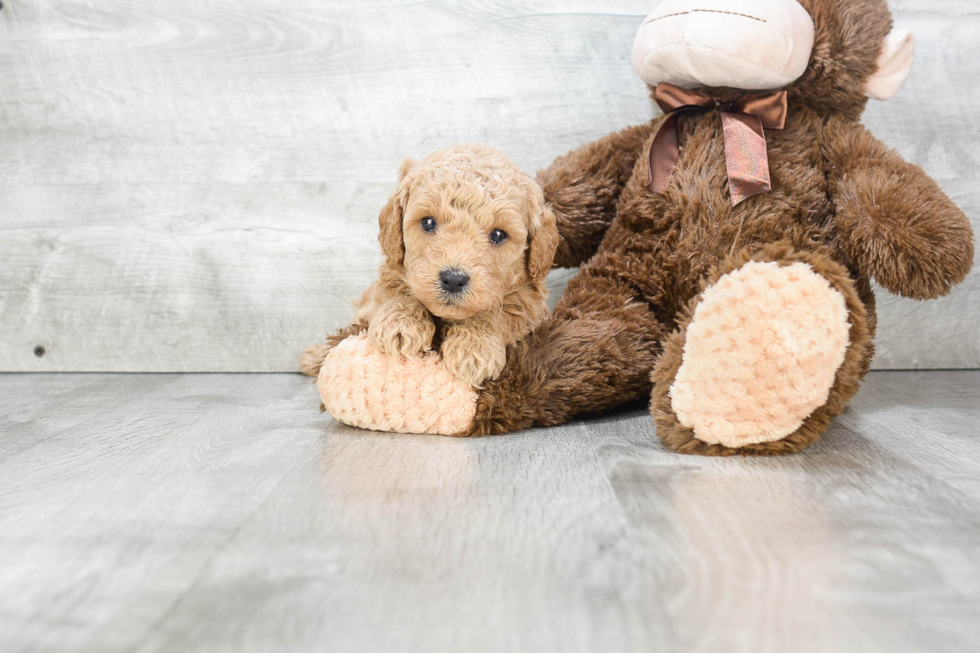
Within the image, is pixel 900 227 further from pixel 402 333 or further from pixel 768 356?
pixel 402 333

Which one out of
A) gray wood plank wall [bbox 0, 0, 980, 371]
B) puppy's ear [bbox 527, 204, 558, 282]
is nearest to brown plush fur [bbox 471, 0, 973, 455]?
puppy's ear [bbox 527, 204, 558, 282]

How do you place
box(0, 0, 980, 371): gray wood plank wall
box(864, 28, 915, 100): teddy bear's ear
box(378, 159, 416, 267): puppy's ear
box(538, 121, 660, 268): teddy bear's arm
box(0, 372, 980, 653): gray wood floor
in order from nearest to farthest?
box(0, 372, 980, 653): gray wood floor < box(378, 159, 416, 267): puppy's ear < box(864, 28, 915, 100): teddy bear's ear < box(538, 121, 660, 268): teddy bear's arm < box(0, 0, 980, 371): gray wood plank wall

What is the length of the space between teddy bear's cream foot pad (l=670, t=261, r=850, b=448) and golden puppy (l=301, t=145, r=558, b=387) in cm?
22

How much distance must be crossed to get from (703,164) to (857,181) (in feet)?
0.63

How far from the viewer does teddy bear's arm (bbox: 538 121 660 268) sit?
44.1 inches

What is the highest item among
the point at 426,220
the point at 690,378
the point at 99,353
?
the point at 426,220

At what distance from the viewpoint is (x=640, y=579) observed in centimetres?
54

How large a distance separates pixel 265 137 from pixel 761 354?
96 cm

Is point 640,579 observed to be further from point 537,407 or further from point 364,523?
point 537,407

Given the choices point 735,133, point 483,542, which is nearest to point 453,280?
point 483,542

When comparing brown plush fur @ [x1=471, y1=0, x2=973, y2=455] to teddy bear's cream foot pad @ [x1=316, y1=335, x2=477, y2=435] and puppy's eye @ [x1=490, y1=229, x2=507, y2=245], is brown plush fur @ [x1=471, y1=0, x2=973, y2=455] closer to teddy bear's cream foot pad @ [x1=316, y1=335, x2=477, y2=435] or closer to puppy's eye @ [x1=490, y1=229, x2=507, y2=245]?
teddy bear's cream foot pad @ [x1=316, y1=335, x2=477, y2=435]

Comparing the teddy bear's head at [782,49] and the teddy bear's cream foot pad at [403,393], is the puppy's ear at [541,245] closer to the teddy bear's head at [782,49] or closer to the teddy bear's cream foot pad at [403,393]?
the teddy bear's cream foot pad at [403,393]

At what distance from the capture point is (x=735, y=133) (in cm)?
101

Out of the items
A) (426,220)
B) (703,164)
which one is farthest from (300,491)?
(703,164)
